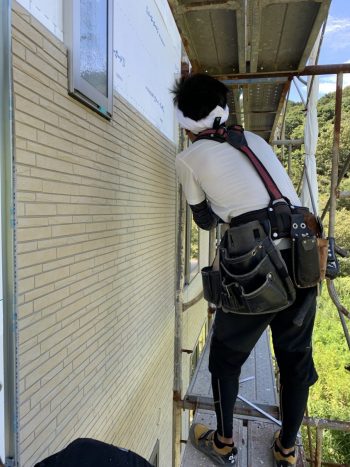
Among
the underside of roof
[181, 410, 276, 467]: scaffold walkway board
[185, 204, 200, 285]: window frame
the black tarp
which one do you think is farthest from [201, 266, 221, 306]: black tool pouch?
[185, 204, 200, 285]: window frame

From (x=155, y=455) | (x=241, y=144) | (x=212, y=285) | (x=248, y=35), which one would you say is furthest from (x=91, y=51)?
(x=155, y=455)

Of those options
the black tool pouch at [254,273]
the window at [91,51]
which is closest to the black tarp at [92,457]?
the black tool pouch at [254,273]

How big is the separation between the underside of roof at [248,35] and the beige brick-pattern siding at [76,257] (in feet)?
2.31

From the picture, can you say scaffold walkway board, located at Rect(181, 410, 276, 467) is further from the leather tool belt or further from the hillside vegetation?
the hillside vegetation

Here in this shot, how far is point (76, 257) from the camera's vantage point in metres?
2.06

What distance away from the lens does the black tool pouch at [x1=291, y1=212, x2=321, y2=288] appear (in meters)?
1.91

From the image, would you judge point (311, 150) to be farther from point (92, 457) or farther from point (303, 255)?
point (92, 457)

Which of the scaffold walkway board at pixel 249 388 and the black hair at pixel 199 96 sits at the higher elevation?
the black hair at pixel 199 96

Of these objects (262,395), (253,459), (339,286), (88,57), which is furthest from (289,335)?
(339,286)

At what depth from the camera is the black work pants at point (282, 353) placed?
206cm

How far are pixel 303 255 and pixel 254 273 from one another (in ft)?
0.91

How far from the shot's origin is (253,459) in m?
2.21

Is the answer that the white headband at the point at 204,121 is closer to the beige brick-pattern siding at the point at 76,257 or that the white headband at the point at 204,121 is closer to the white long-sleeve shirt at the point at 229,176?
the white long-sleeve shirt at the point at 229,176

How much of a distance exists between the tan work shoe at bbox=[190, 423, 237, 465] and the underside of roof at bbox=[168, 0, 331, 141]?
8.41ft
